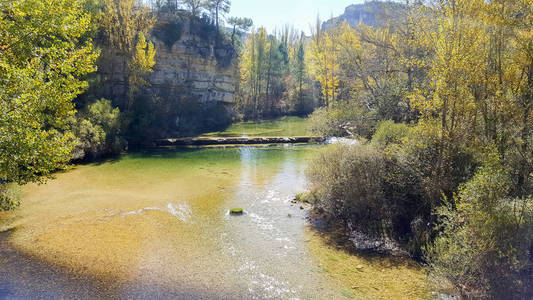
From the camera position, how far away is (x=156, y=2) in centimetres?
4234

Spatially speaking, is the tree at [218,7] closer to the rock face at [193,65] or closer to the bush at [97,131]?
the rock face at [193,65]

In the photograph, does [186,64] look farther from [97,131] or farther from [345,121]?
[345,121]

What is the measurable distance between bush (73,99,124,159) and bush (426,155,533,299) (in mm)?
20105

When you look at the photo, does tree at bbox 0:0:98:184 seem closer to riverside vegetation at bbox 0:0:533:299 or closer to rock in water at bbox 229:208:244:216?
riverside vegetation at bbox 0:0:533:299

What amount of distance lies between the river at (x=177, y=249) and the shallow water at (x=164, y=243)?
28mm

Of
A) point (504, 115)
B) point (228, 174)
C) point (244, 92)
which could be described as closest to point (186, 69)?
point (244, 92)

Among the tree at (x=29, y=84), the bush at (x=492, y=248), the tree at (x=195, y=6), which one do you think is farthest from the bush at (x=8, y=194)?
the tree at (x=195, y=6)

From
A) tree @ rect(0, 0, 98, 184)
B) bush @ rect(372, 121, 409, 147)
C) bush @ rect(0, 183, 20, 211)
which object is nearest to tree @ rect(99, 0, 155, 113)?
bush @ rect(0, 183, 20, 211)

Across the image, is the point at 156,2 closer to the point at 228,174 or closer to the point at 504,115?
the point at 228,174

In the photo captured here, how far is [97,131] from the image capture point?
70.0 ft

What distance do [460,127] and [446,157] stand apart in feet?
2.90

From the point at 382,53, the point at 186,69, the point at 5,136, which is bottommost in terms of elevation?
the point at 5,136

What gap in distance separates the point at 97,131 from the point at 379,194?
763 inches

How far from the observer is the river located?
22.0 feet
